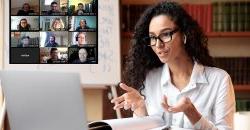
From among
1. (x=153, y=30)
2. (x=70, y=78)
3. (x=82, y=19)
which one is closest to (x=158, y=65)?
(x=153, y=30)

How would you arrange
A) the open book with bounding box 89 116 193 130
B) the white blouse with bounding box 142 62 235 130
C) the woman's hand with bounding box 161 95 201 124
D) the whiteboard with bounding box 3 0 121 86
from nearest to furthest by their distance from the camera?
the open book with bounding box 89 116 193 130
the woman's hand with bounding box 161 95 201 124
the white blouse with bounding box 142 62 235 130
the whiteboard with bounding box 3 0 121 86

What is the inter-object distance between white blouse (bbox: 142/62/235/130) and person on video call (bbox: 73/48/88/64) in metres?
1.30

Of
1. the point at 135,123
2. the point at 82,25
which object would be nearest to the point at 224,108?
the point at 135,123

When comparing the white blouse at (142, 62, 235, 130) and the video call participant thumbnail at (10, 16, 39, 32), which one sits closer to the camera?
the white blouse at (142, 62, 235, 130)

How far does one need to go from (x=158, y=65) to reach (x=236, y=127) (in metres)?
0.36

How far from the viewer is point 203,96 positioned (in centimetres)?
137

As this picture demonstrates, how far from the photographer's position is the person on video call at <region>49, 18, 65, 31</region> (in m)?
2.73

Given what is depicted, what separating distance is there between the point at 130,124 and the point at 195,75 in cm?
51

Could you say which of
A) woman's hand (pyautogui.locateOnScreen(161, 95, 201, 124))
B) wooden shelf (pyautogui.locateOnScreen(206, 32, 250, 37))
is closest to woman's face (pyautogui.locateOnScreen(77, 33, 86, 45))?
wooden shelf (pyautogui.locateOnScreen(206, 32, 250, 37))

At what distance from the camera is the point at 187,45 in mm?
1413

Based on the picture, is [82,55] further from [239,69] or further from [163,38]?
[163,38]

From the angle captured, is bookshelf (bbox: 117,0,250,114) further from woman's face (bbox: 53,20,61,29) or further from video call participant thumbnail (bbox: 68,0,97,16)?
woman's face (bbox: 53,20,61,29)

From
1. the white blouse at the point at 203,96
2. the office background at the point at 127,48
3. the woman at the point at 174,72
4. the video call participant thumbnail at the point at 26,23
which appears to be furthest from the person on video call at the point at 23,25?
the white blouse at the point at 203,96

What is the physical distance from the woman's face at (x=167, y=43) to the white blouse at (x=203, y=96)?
0.32 feet
